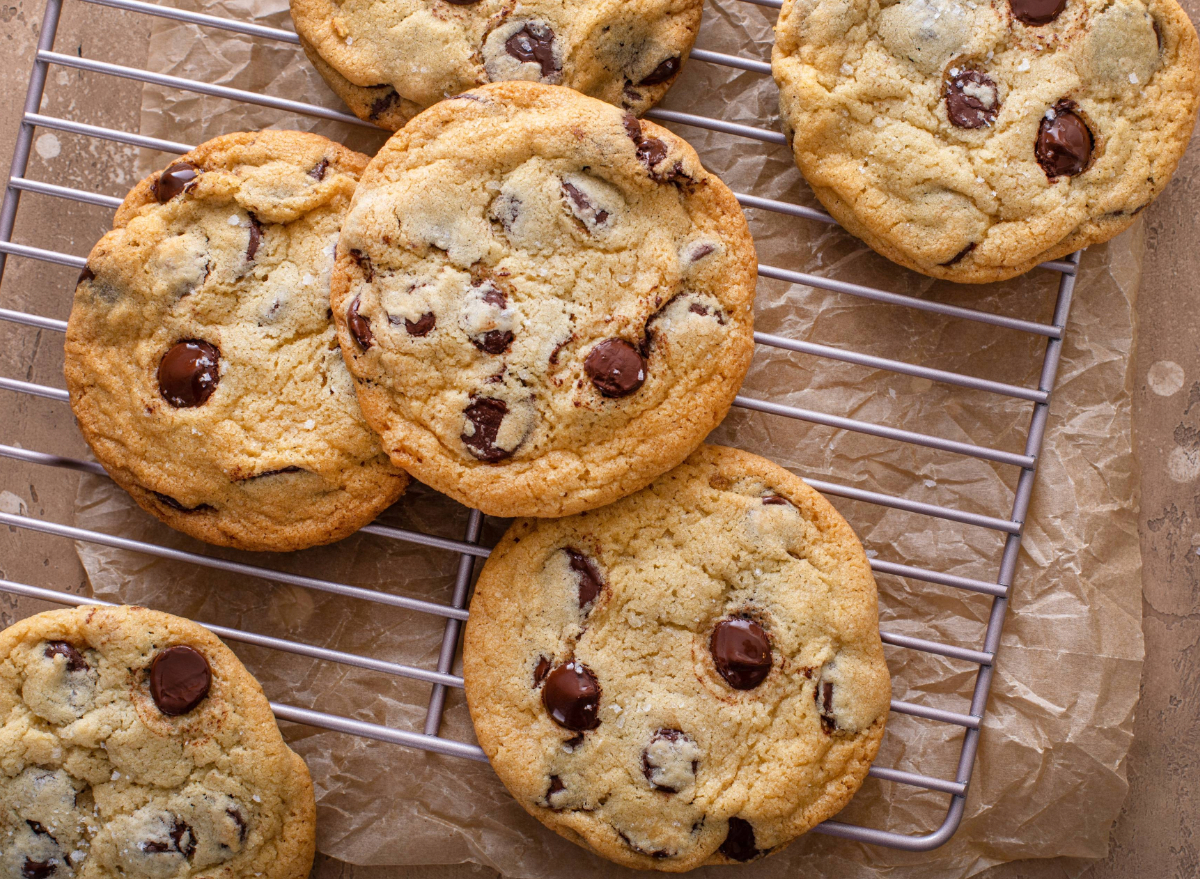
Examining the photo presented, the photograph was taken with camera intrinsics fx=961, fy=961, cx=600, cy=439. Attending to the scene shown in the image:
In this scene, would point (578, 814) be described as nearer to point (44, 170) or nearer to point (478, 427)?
point (478, 427)

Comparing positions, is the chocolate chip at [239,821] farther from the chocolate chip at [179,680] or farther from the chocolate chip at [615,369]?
the chocolate chip at [615,369]

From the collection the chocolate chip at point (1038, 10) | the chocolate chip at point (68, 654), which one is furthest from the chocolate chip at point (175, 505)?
the chocolate chip at point (1038, 10)

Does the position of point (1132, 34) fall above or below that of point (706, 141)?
above

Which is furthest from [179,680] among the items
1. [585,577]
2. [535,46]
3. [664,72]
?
[664,72]

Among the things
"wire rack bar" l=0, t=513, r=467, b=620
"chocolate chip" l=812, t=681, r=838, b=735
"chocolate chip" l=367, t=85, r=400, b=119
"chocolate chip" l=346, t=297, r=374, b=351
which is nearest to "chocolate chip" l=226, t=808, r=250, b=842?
"wire rack bar" l=0, t=513, r=467, b=620

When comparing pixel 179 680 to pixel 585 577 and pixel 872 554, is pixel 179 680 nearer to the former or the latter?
pixel 585 577

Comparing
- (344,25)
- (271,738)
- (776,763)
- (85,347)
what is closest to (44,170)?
(85,347)
